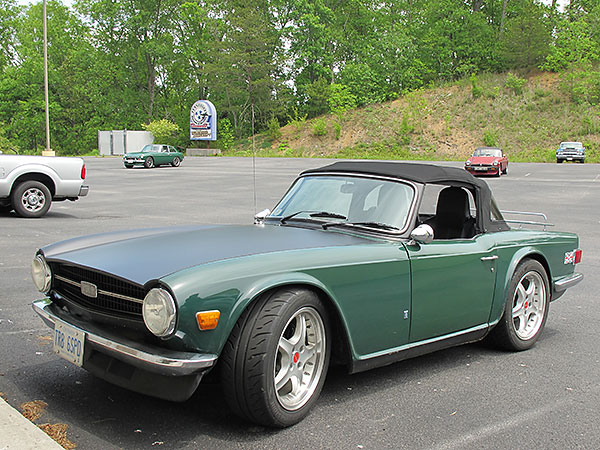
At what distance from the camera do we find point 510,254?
4641mm

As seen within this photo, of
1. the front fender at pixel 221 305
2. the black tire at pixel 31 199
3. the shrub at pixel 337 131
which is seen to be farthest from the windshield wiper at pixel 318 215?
the shrub at pixel 337 131

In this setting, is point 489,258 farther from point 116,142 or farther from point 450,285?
point 116,142

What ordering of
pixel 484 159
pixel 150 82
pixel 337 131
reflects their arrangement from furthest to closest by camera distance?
pixel 150 82 → pixel 337 131 → pixel 484 159

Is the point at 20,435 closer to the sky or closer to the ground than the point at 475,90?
closer to the ground

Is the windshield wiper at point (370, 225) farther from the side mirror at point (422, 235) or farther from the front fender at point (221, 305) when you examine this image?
the front fender at point (221, 305)

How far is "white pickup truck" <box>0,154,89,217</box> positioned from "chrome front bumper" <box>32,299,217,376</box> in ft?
34.5

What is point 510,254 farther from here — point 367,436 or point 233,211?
point 233,211

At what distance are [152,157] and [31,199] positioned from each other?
26.2m

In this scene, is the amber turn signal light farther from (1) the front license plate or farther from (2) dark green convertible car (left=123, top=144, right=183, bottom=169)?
(2) dark green convertible car (left=123, top=144, right=183, bottom=169)

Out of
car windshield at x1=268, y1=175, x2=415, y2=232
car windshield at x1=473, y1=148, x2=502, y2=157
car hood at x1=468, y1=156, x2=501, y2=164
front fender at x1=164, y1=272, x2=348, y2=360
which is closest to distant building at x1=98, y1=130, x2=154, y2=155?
car windshield at x1=473, y1=148, x2=502, y2=157

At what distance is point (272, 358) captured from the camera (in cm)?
307

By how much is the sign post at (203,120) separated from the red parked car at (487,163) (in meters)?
31.7

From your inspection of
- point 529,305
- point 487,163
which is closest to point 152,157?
point 487,163

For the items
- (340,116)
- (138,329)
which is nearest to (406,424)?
(138,329)
